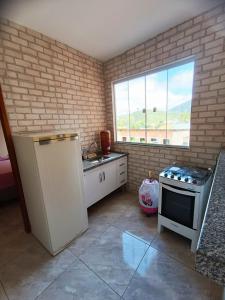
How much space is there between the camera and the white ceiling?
1.49 meters

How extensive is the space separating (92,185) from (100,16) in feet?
7.08

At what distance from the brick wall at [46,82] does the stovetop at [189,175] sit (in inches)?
63.1

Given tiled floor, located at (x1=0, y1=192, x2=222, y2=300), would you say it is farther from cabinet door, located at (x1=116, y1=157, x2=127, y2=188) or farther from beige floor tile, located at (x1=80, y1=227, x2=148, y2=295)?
cabinet door, located at (x1=116, y1=157, x2=127, y2=188)

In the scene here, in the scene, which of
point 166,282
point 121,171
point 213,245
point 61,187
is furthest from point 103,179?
point 213,245

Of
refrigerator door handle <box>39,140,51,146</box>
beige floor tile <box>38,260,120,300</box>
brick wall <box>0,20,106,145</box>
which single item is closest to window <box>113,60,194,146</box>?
brick wall <box>0,20,106,145</box>

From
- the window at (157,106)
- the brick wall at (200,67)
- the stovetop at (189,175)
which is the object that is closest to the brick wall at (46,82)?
the window at (157,106)

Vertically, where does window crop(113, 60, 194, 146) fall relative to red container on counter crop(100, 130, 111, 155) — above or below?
above

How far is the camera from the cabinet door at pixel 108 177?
7.82 feet

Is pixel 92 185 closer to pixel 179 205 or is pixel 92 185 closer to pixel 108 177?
pixel 108 177

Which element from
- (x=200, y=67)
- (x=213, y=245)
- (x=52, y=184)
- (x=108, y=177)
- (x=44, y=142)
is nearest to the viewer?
(x=213, y=245)

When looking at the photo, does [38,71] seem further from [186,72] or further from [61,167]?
[186,72]

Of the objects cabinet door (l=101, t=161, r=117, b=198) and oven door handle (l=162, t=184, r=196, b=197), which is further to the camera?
cabinet door (l=101, t=161, r=117, b=198)

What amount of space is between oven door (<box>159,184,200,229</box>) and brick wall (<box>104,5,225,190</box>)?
63 cm

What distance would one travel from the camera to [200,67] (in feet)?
5.87
